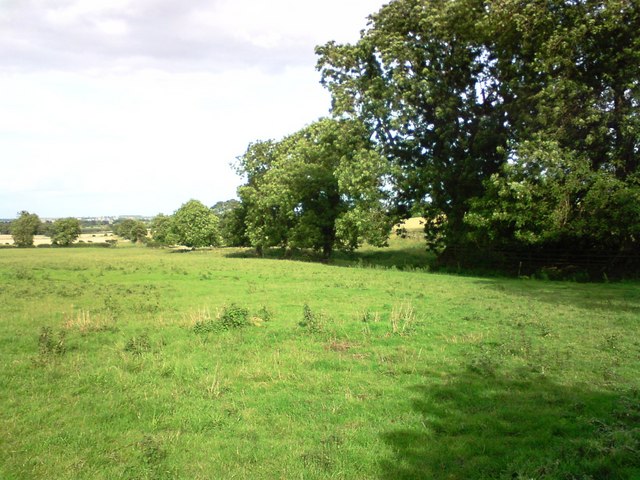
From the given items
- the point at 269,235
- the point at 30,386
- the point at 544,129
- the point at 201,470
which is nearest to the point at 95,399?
the point at 30,386

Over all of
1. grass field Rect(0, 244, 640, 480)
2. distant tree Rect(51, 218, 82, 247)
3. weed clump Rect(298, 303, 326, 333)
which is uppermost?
distant tree Rect(51, 218, 82, 247)

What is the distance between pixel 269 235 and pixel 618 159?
112ft

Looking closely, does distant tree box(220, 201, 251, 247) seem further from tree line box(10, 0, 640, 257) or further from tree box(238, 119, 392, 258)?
tree line box(10, 0, 640, 257)

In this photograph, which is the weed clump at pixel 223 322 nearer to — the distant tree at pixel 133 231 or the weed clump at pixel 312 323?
the weed clump at pixel 312 323

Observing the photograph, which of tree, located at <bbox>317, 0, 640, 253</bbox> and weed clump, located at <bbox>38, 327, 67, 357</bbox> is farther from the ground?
tree, located at <bbox>317, 0, 640, 253</bbox>

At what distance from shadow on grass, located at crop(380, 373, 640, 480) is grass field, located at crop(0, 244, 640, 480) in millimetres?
28

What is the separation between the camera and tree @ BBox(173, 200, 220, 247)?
234 feet

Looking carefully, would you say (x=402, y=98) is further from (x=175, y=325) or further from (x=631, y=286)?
(x=175, y=325)

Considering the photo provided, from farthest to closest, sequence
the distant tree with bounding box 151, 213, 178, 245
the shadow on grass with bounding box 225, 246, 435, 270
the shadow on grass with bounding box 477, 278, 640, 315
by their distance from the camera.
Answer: the distant tree with bounding box 151, 213, 178, 245 < the shadow on grass with bounding box 225, 246, 435, 270 < the shadow on grass with bounding box 477, 278, 640, 315

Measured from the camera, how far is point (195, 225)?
71438mm

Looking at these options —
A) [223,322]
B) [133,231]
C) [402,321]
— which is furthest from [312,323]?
[133,231]

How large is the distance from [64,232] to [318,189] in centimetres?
7774

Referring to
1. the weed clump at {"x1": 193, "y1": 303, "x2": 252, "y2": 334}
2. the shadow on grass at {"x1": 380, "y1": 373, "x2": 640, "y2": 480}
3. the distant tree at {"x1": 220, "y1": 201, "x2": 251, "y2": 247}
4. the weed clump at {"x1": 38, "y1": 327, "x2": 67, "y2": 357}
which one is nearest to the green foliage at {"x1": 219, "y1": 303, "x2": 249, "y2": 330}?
the weed clump at {"x1": 193, "y1": 303, "x2": 252, "y2": 334}

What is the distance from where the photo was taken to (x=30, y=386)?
29.4 ft
